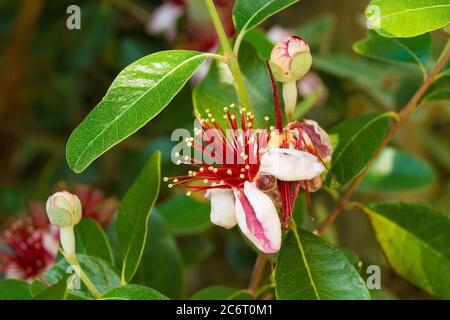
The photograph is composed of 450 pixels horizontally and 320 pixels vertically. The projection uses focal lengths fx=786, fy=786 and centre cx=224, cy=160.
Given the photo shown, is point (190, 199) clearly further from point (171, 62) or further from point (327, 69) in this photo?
point (171, 62)

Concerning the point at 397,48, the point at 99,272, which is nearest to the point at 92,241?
the point at 99,272

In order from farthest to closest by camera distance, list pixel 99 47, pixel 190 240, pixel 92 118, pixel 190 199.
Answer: pixel 99 47 → pixel 190 240 → pixel 190 199 → pixel 92 118

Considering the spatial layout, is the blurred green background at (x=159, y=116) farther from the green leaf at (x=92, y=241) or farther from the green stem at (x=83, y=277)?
the green stem at (x=83, y=277)

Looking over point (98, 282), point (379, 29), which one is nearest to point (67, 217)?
point (98, 282)

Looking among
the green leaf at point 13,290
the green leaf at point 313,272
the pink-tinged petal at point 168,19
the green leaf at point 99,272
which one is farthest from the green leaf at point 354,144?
the pink-tinged petal at point 168,19

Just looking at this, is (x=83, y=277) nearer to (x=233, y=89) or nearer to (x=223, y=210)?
(x=223, y=210)

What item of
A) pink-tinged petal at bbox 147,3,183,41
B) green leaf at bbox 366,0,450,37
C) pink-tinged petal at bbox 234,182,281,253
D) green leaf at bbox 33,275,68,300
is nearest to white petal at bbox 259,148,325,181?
pink-tinged petal at bbox 234,182,281,253

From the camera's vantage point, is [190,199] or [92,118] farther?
[190,199]

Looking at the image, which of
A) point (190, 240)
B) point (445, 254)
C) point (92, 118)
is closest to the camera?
point (92, 118)
